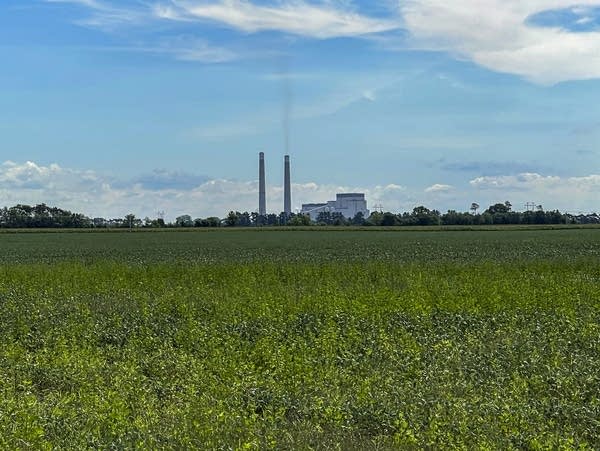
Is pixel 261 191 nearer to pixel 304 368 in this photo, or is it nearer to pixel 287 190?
pixel 287 190

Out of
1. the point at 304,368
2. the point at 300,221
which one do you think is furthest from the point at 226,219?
the point at 304,368

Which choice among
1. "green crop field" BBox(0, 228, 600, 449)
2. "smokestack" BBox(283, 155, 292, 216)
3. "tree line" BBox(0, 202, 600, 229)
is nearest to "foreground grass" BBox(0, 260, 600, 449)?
"green crop field" BBox(0, 228, 600, 449)

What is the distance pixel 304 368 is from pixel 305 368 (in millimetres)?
89

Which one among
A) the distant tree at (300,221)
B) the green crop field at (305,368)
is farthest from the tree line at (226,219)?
the green crop field at (305,368)

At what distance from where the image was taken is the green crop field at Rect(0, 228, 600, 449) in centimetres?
756

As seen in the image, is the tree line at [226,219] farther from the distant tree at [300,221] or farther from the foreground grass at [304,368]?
the foreground grass at [304,368]

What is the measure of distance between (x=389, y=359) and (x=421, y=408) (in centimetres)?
268

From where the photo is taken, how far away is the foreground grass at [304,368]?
7.59 m

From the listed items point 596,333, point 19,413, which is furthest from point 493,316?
point 19,413

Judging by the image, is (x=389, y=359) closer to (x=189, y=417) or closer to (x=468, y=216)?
(x=189, y=417)

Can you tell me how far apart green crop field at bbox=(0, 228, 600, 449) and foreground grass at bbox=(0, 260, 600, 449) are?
0.03 meters

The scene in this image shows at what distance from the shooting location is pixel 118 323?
1449 centimetres

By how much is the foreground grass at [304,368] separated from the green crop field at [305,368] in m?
0.03

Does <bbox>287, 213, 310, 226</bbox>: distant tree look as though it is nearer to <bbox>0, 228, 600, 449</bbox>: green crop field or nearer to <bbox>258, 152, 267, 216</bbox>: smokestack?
<bbox>258, 152, 267, 216</bbox>: smokestack
